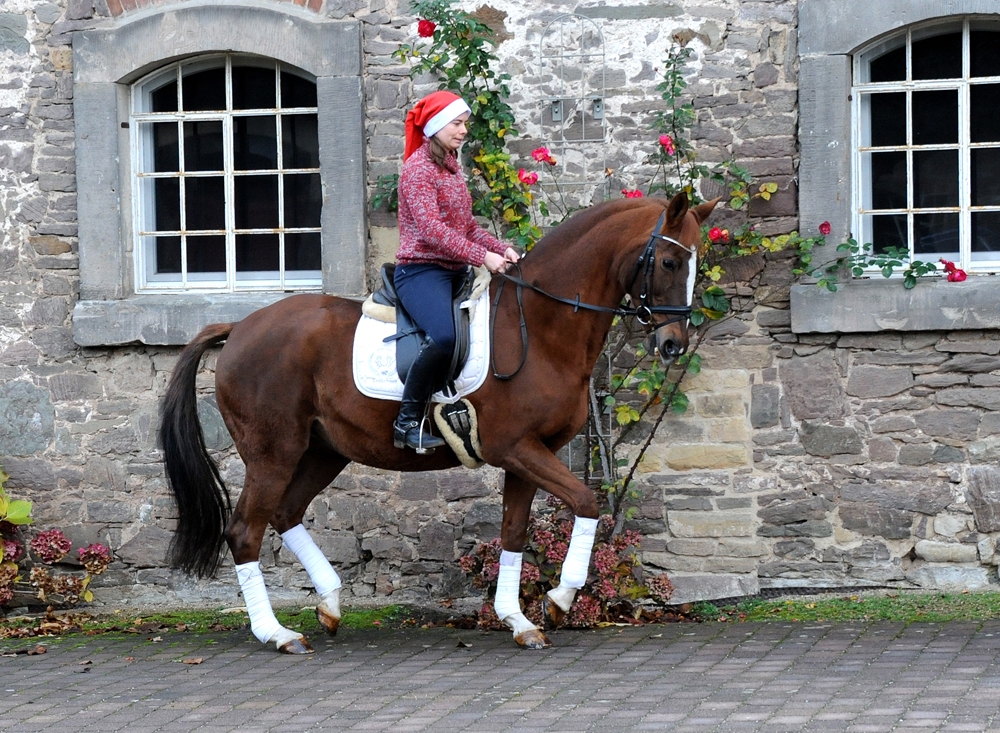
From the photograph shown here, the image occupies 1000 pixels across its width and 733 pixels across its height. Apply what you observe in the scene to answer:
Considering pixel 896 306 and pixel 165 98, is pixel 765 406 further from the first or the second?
pixel 165 98

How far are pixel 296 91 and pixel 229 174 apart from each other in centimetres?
67

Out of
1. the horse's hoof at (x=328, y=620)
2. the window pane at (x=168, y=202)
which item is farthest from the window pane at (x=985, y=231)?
the window pane at (x=168, y=202)

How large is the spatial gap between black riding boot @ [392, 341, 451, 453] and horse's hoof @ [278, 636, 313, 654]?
1106 millimetres

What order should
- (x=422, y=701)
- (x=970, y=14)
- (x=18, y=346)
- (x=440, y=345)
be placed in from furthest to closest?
(x=18, y=346) → (x=970, y=14) → (x=440, y=345) → (x=422, y=701)

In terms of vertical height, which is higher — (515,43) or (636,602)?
(515,43)

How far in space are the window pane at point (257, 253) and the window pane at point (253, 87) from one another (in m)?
0.82

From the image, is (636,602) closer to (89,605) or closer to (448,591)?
(448,591)

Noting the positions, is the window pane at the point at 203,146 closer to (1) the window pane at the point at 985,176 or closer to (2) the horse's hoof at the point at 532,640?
(2) the horse's hoof at the point at 532,640

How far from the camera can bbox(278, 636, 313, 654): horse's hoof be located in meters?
6.05

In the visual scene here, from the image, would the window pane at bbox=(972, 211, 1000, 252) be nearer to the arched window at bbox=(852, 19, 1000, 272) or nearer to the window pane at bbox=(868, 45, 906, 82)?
the arched window at bbox=(852, 19, 1000, 272)

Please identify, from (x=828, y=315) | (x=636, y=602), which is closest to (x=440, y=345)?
(x=636, y=602)

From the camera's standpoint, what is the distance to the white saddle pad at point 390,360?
585 centimetres

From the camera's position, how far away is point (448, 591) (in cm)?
746

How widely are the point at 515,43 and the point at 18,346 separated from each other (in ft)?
11.9
